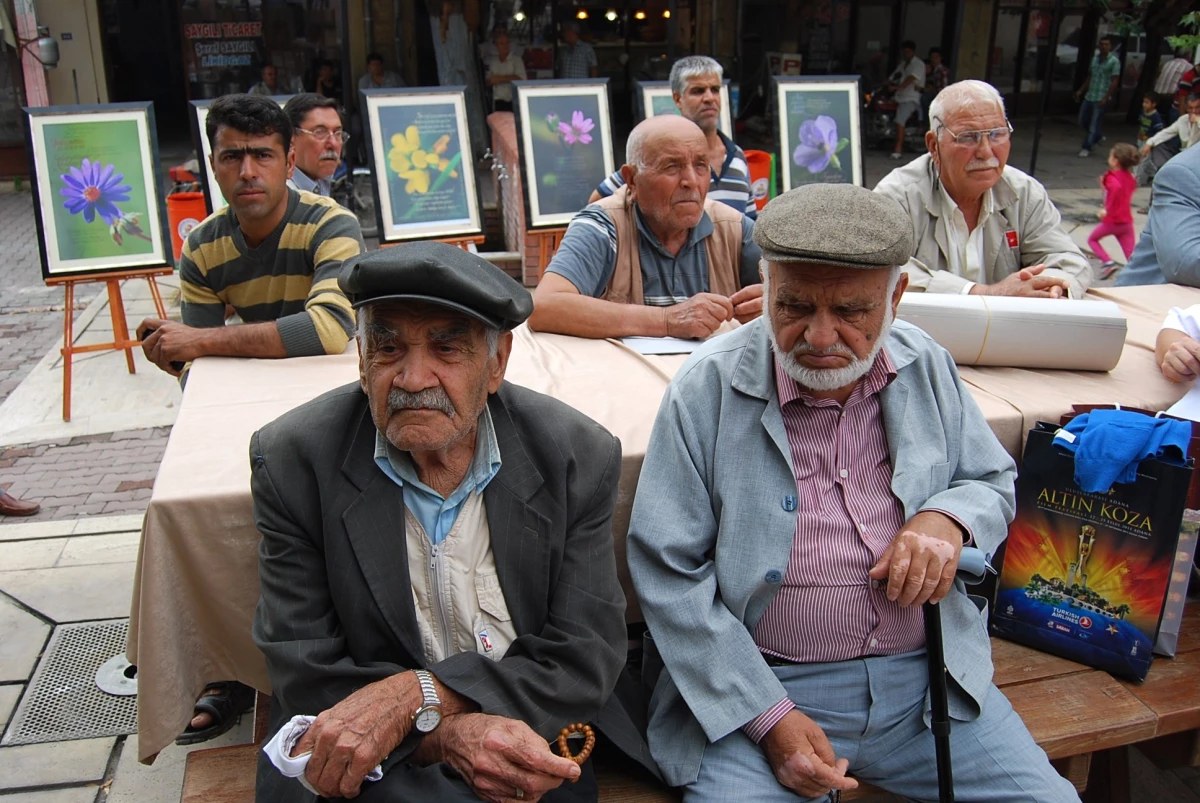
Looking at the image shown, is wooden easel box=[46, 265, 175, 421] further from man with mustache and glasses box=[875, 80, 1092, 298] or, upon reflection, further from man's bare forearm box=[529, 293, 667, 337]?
man with mustache and glasses box=[875, 80, 1092, 298]

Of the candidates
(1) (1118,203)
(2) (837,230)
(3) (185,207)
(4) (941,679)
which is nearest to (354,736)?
(4) (941,679)

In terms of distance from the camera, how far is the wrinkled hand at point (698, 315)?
3.03 metres

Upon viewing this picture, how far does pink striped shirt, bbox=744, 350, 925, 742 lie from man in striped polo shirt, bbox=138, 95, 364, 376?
1.49 m

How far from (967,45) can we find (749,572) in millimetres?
16840

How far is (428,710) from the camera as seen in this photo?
179 cm

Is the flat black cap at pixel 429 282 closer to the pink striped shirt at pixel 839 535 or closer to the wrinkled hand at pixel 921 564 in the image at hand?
the pink striped shirt at pixel 839 535

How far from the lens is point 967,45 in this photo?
54.7 ft

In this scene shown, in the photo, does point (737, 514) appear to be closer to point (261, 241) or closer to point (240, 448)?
point (240, 448)

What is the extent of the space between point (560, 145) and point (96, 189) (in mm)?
2599

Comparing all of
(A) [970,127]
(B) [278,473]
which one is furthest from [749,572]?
(A) [970,127]

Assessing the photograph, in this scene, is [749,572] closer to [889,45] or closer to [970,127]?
[970,127]

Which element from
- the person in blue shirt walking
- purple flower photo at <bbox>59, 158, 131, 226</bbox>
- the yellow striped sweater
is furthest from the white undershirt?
the person in blue shirt walking

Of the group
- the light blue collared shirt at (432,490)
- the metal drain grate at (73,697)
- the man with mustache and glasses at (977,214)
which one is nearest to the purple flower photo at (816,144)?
the man with mustache and glasses at (977,214)

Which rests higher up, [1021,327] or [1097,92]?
[1097,92]
